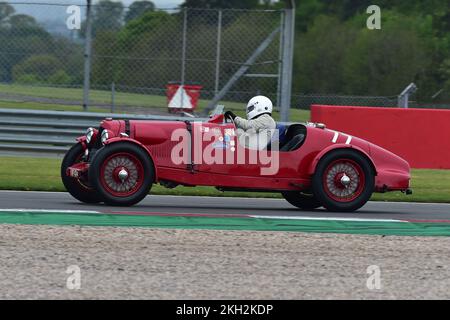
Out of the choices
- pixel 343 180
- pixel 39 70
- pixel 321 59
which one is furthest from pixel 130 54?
pixel 321 59

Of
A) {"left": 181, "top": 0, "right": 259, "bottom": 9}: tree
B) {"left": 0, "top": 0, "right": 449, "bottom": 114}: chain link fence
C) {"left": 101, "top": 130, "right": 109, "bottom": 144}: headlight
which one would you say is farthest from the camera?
{"left": 181, "top": 0, "right": 259, "bottom": 9}: tree

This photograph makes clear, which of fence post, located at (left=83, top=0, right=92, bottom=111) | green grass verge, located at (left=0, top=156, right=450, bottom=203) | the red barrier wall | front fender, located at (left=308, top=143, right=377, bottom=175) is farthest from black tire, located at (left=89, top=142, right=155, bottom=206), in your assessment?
the red barrier wall

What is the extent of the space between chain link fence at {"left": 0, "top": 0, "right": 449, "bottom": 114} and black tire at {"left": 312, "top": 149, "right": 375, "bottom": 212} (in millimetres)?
5428

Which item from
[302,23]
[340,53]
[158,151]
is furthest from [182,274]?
[302,23]

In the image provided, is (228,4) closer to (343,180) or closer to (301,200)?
(301,200)

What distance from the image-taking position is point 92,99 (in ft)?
58.8

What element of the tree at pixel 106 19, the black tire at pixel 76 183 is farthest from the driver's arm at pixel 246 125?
the tree at pixel 106 19

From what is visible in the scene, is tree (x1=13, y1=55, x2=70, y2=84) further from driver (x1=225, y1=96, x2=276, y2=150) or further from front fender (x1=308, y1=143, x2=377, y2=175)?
front fender (x1=308, y1=143, x2=377, y2=175)

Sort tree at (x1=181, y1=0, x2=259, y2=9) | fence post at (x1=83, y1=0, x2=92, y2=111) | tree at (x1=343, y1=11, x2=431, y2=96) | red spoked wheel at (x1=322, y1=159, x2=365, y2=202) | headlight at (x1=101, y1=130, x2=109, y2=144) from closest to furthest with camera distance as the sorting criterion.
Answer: headlight at (x1=101, y1=130, x2=109, y2=144), red spoked wheel at (x1=322, y1=159, x2=365, y2=202), fence post at (x1=83, y1=0, x2=92, y2=111), tree at (x1=343, y1=11, x2=431, y2=96), tree at (x1=181, y1=0, x2=259, y2=9)

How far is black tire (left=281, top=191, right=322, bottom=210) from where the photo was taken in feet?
41.1

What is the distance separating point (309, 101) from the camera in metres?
19.7
